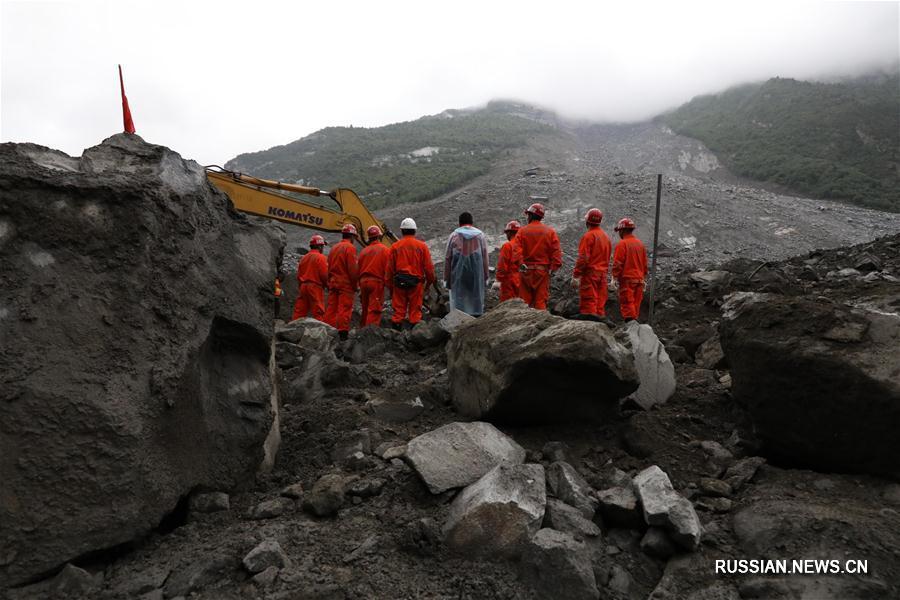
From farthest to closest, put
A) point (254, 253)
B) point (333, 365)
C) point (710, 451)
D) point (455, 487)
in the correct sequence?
point (333, 365) < point (254, 253) < point (710, 451) < point (455, 487)

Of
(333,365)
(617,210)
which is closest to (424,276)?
(333,365)

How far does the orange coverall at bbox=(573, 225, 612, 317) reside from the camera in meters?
6.91

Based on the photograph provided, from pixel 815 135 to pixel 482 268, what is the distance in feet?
103

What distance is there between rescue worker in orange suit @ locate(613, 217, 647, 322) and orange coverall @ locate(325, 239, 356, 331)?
329 cm

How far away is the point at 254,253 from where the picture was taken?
3.25m

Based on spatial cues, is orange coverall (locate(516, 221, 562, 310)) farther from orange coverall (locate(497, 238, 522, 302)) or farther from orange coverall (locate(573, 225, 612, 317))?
orange coverall (locate(573, 225, 612, 317))

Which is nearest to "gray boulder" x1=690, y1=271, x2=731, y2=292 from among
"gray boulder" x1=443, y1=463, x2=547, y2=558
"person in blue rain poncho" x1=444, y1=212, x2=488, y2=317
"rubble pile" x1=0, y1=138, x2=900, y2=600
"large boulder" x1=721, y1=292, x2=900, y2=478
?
"person in blue rain poncho" x1=444, y1=212, x2=488, y2=317

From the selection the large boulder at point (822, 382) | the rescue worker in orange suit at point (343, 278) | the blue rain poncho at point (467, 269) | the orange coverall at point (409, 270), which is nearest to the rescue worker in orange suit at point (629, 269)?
the blue rain poncho at point (467, 269)

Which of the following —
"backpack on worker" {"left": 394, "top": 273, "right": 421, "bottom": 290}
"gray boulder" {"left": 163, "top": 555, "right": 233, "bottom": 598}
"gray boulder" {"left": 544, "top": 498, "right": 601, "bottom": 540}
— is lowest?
"gray boulder" {"left": 544, "top": 498, "right": 601, "bottom": 540}

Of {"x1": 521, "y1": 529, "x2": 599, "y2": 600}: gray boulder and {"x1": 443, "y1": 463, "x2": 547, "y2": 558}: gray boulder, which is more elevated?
{"x1": 443, "y1": 463, "x2": 547, "y2": 558}: gray boulder

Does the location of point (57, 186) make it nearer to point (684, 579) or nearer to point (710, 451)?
point (684, 579)

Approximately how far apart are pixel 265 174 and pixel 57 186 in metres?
34.9

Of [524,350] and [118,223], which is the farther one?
[524,350]

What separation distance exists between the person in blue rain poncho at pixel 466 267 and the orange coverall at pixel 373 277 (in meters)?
0.79
